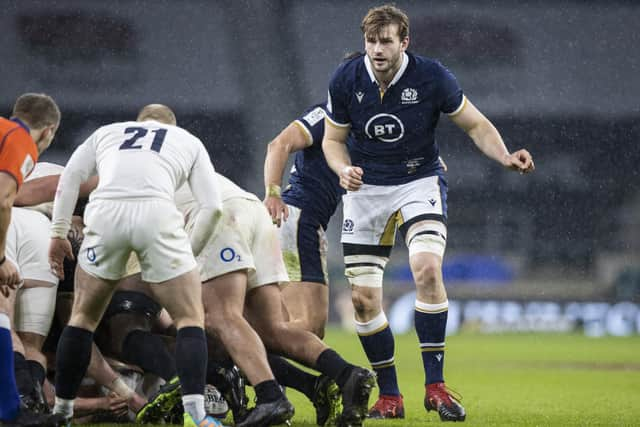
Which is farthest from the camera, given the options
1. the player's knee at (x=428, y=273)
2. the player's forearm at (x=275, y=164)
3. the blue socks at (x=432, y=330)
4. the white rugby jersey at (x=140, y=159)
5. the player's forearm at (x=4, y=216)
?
the player's forearm at (x=275, y=164)

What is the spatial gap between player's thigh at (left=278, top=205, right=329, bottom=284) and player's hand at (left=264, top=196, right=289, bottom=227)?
2.09ft

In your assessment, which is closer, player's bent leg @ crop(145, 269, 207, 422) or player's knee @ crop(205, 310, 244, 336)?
player's bent leg @ crop(145, 269, 207, 422)

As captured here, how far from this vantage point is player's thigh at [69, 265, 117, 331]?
14.0ft

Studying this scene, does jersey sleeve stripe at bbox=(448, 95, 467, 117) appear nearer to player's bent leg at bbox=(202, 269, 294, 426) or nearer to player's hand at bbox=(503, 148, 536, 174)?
player's hand at bbox=(503, 148, 536, 174)

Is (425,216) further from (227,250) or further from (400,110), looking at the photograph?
(227,250)

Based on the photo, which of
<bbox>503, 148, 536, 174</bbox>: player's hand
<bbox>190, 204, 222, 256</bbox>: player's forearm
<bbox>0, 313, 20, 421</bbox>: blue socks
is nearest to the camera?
<bbox>0, 313, 20, 421</bbox>: blue socks

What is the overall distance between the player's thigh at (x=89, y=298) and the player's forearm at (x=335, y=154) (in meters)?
1.76

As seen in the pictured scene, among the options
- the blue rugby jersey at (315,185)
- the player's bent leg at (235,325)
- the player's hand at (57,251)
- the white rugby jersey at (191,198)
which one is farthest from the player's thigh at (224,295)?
the blue rugby jersey at (315,185)

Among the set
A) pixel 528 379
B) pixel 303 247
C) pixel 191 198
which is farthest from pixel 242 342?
pixel 528 379

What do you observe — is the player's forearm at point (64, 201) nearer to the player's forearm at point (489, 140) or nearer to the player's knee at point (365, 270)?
the player's knee at point (365, 270)

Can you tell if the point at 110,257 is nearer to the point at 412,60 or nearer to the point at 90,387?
the point at 90,387

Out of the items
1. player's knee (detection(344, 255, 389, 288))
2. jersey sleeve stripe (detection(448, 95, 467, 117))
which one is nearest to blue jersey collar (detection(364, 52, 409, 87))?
jersey sleeve stripe (detection(448, 95, 467, 117))

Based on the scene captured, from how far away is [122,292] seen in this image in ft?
16.6

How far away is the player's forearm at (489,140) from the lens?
5.54m
